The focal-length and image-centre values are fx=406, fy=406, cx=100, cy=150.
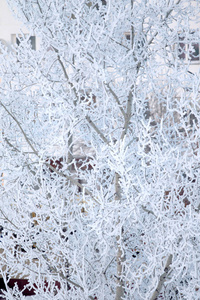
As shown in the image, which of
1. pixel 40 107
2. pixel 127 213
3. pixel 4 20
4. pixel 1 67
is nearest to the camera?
pixel 127 213

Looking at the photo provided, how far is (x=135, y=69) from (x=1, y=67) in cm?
66

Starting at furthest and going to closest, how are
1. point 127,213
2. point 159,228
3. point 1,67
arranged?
point 1,67 < point 159,228 < point 127,213

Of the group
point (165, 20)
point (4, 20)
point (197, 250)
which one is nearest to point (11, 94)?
point (165, 20)

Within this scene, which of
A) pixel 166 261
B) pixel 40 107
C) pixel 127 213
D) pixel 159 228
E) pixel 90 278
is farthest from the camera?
pixel 40 107

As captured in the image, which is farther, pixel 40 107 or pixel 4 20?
pixel 4 20

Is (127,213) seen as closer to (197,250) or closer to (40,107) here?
(197,250)

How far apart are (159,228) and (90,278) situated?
0.64 meters

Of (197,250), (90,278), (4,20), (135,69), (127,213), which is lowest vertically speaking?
(90,278)

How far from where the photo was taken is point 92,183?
1.77 metres

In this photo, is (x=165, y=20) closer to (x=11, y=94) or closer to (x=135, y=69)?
(x=135, y=69)

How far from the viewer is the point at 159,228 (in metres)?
1.70

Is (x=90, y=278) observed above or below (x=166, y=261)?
below

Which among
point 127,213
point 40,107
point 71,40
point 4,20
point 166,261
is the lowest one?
point 166,261

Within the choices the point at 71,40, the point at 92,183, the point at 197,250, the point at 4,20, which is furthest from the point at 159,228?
the point at 4,20
